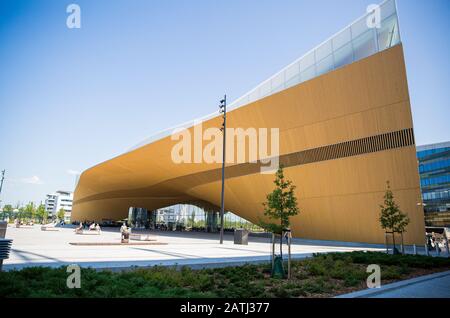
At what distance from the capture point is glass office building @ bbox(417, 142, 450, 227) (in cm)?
6222

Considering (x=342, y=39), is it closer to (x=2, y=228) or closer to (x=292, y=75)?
(x=292, y=75)

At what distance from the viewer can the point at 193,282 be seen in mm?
7156

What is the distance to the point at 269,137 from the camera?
88.3 feet

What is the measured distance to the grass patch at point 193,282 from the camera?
18.0ft

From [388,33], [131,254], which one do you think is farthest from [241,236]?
[388,33]

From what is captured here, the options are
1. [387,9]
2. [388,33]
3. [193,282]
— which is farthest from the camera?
[387,9]

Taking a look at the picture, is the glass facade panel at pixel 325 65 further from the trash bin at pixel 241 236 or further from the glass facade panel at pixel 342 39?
the trash bin at pixel 241 236

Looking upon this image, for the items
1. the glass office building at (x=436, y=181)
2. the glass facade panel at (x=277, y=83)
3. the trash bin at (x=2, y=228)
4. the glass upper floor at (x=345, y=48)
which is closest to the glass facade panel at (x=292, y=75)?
the glass upper floor at (x=345, y=48)

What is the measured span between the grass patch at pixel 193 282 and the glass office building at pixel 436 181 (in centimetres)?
6444

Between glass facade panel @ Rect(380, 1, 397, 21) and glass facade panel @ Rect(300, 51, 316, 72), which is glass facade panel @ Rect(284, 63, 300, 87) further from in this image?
glass facade panel @ Rect(380, 1, 397, 21)

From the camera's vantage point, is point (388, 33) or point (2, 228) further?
point (388, 33)

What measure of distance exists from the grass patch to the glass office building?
64437 mm

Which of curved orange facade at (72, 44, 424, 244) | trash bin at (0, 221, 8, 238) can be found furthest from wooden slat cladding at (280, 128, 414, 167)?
trash bin at (0, 221, 8, 238)

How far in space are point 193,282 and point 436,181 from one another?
74109 mm
